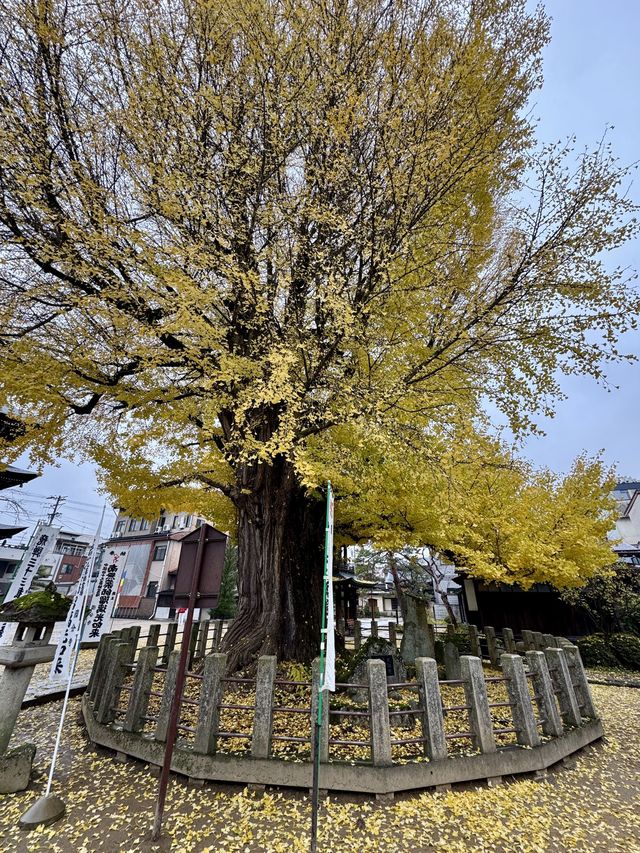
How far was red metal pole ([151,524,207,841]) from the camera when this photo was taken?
12.3 ft

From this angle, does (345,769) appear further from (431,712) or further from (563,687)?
(563,687)

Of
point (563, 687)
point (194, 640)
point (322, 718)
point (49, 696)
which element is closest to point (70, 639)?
point (322, 718)

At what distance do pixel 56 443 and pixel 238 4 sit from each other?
28.6 ft

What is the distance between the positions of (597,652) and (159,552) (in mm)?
32430

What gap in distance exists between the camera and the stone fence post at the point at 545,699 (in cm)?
570

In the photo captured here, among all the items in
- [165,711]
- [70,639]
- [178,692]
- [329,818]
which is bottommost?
[329,818]

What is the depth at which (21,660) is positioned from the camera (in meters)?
4.93

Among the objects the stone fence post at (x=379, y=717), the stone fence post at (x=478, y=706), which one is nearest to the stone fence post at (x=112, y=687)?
the stone fence post at (x=379, y=717)

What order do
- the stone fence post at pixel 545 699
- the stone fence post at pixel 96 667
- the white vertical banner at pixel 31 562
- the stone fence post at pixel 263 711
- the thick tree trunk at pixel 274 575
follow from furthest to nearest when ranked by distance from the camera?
the thick tree trunk at pixel 274 575, the stone fence post at pixel 96 667, the white vertical banner at pixel 31 562, the stone fence post at pixel 545 699, the stone fence post at pixel 263 711

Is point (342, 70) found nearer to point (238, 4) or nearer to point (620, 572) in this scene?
point (238, 4)

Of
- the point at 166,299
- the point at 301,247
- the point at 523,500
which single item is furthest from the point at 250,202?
the point at 523,500

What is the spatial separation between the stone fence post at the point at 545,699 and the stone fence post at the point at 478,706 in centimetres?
134

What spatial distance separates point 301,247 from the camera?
23.5ft

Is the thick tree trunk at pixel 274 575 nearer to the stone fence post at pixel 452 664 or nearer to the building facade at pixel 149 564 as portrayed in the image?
the stone fence post at pixel 452 664
